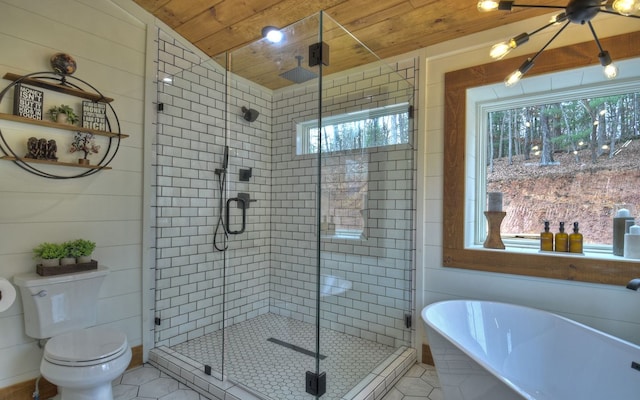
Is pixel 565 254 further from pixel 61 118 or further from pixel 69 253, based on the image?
pixel 61 118

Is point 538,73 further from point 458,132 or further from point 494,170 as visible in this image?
point 494,170

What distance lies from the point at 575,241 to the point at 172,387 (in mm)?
2846

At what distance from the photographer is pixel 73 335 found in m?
1.91

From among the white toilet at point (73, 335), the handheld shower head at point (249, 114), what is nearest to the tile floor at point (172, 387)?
the white toilet at point (73, 335)

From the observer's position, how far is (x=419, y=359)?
103 inches

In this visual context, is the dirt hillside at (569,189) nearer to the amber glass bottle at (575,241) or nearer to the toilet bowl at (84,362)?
Result: the amber glass bottle at (575,241)

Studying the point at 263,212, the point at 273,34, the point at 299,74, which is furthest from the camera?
the point at 263,212

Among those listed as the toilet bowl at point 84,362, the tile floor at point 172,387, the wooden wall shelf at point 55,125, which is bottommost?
the tile floor at point 172,387

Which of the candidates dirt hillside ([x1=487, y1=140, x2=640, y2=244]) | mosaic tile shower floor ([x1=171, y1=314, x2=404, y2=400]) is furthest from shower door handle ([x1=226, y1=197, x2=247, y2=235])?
dirt hillside ([x1=487, y1=140, x2=640, y2=244])

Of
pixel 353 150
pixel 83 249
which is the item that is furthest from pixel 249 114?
pixel 83 249

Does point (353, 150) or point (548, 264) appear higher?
point (353, 150)

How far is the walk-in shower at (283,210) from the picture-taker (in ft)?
8.09

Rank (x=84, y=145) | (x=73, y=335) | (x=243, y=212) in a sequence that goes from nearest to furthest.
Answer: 1. (x=73, y=335)
2. (x=84, y=145)
3. (x=243, y=212)

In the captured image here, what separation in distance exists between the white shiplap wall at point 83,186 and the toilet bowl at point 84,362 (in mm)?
454
